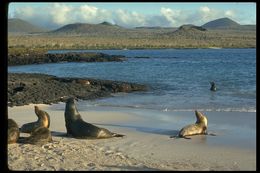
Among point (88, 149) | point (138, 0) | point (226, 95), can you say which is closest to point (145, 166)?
point (88, 149)

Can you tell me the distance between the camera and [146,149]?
704 centimetres

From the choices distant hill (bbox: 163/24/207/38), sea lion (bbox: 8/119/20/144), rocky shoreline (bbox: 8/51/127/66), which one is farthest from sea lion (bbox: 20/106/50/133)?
distant hill (bbox: 163/24/207/38)

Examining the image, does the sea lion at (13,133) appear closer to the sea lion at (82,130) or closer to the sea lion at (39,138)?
the sea lion at (39,138)

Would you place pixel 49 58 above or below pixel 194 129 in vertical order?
above

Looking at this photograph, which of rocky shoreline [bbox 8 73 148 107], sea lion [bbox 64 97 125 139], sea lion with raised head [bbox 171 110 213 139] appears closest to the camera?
sea lion [bbox 64 97 125 139]

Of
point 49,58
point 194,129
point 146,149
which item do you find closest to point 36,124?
point 146,149

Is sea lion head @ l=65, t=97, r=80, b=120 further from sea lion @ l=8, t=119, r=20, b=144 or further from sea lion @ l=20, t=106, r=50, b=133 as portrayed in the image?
sea lion @ l=8, t=119, r=20, b=144

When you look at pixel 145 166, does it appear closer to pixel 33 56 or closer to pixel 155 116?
pixel 155 116

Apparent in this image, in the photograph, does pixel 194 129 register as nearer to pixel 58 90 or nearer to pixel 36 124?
pixel 36 124

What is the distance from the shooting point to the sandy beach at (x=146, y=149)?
5.78 metres

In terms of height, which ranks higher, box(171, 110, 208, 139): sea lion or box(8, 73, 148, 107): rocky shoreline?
box(8, 73, 148, 107): rocky shoreline

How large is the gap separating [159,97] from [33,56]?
2692cm

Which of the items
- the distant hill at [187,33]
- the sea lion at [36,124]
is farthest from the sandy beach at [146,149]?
the distant hill at [187,33]

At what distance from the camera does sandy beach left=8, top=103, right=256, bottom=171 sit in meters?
5.78
